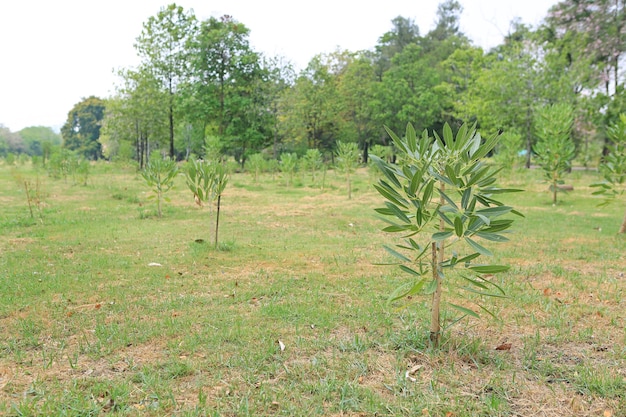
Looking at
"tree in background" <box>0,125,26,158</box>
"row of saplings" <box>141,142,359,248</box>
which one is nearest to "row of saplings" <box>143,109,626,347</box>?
"row of saplings" <box>141,142,359,248</box>

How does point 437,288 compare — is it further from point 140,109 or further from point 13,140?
point 13,140

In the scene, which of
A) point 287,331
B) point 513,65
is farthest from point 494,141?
point 513,65

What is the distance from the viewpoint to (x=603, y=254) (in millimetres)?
5602

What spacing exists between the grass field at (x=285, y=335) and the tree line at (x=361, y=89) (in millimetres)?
11576

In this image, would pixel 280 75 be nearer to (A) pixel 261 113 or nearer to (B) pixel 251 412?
(A) pixel 261 113

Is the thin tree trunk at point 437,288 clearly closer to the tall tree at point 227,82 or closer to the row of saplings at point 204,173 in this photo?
the row of saplings at point 204,173

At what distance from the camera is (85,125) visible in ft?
167

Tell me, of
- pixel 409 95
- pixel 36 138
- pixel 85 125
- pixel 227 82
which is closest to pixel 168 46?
pixel 227 82

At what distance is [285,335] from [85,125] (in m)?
56.2

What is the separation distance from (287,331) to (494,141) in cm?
188

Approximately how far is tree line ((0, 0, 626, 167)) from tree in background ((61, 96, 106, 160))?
20.3m

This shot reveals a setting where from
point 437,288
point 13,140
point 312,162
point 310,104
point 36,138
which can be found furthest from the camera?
point 36,138

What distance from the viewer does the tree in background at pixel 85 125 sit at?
5033 cm

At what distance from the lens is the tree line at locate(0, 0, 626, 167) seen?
20.1m
